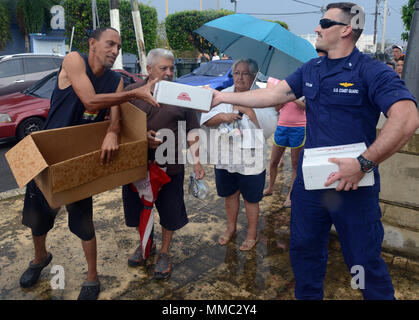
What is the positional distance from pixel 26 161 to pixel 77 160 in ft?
0.98

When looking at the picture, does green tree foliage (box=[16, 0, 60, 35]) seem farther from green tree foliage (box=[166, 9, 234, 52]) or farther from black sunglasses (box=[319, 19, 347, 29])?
black sunglasses (box=[319, 19, 347, 29])

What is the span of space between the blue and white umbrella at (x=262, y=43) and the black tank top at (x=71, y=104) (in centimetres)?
122

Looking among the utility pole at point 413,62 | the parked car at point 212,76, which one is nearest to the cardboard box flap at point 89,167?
the utility pole at point 413,62

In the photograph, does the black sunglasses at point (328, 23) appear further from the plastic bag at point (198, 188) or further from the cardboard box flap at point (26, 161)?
the cardboard box flap at point (26, 161)

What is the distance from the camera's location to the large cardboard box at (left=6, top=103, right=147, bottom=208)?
7.50 ft

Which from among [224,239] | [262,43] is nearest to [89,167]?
[224,239]

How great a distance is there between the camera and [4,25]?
23.0m

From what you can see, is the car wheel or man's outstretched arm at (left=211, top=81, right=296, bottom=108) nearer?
man's outstretched arm at (left=211, top=81, right=296, bottom=108)

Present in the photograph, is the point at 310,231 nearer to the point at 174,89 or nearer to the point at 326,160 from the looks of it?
the point at 326,160

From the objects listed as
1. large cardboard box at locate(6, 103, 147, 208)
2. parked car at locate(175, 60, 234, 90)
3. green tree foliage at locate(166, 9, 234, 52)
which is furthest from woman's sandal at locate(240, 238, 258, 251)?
green tree foliage at locate(166, 9, 234, 52)

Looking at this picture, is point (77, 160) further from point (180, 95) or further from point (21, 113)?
point (21, 113)

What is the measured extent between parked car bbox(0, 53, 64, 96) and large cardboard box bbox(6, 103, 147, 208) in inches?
291

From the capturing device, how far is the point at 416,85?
3352 millimetres
